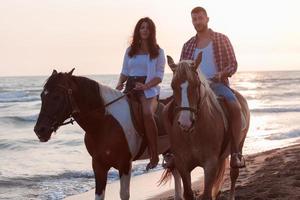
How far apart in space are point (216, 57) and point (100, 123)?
1.57 meters

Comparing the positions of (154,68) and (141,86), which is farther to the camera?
(154,68)

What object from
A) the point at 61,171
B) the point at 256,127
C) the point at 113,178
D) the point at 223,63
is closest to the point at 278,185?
the point at 223,63

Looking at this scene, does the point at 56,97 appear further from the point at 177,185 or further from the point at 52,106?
the point at 177,185

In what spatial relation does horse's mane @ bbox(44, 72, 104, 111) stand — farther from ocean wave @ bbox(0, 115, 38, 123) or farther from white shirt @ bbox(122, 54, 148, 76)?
ocean wave @ bbox(0, 115, 38, 123)

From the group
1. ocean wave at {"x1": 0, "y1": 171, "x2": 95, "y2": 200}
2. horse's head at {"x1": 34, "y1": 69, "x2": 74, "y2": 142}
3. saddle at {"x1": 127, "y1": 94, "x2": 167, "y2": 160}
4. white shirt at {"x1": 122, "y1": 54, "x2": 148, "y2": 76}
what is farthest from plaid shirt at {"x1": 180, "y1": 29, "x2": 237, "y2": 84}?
ocean wave at {"x1": 0, "y1": 171, "x2": 95, "y2": 200}

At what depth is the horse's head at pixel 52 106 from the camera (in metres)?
5.31

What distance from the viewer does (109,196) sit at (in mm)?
8883

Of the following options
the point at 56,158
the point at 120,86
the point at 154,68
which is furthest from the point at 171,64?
the point at 56,158

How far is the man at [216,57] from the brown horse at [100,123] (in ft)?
3.54

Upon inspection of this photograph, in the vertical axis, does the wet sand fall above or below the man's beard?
below

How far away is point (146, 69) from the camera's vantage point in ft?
21.0

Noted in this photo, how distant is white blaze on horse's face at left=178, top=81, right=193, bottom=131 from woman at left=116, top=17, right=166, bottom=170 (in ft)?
4.66

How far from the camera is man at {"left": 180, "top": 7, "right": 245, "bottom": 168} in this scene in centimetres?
582

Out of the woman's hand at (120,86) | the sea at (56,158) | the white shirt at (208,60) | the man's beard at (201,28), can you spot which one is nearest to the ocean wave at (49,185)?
the sea at (56,158)
